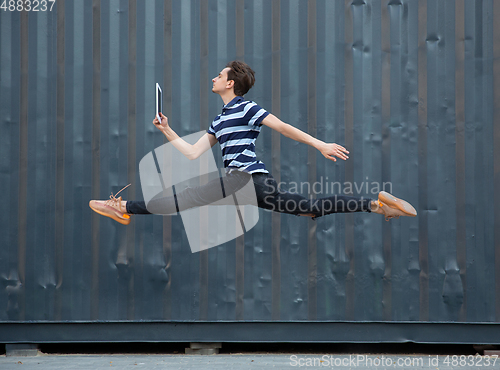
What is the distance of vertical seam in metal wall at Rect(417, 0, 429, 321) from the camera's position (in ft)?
16.5

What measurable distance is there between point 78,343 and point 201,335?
4.78 ft

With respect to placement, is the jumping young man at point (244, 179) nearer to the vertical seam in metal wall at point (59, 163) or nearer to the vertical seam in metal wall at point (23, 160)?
the vertical seam in metal wall at point (59, 163)

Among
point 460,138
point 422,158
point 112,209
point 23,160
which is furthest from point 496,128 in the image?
point 23,160

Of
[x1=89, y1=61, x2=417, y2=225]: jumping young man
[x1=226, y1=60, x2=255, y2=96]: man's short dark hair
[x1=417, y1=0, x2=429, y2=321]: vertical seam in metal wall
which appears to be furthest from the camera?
[x1=417, y1=0, x2=429, y2=321]: vertical seam in metal wall

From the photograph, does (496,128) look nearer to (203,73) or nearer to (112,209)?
(203,73)

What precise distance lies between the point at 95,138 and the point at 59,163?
485 mm

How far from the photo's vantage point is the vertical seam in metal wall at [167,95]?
5.08 metres

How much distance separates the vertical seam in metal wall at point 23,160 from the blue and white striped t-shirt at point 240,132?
2.86 m

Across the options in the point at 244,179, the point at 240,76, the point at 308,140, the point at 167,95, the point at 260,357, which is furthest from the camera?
the point at 167,95

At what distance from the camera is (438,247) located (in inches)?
198

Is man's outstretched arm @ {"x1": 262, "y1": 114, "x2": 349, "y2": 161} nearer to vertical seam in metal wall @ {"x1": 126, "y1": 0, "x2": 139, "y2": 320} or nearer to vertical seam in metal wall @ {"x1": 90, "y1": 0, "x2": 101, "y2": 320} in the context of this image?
vertical seam in metal wall @ {"x1": 126, "y1": 0, "x2": 139, "y2": 320}

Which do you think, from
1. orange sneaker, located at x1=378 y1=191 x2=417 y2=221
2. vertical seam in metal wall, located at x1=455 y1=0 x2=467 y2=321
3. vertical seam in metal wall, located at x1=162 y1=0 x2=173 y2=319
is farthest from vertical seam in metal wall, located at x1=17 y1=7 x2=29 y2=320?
vertical seam in metal wall, located at x1=455 y1=0 x2=467 y2=321

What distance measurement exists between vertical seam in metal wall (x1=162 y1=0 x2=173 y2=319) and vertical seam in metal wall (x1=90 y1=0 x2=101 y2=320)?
74cm

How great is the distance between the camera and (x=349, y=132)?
5.08 meters
